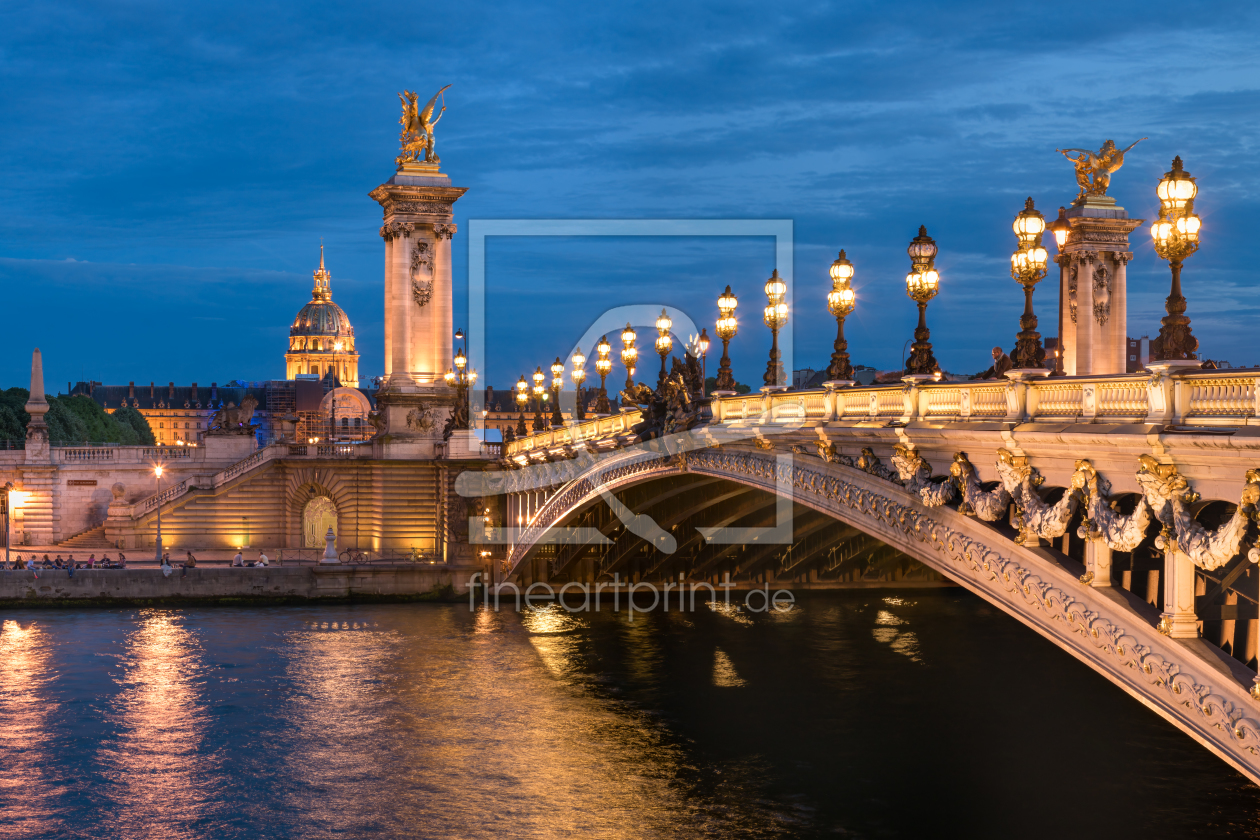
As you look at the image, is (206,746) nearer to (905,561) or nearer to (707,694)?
(707,694)

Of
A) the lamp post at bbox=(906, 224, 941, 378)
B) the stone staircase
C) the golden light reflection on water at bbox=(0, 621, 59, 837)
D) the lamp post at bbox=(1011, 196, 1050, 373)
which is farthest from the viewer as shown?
the stone staircase

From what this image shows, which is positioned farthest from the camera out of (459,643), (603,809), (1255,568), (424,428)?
(424,428)

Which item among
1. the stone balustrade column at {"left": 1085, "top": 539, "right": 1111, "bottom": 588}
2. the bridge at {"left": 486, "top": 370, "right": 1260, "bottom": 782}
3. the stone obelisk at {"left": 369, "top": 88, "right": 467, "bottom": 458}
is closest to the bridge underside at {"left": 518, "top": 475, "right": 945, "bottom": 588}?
the stone obelisk at {"left": 369, "top": 88, "right": 467, "bottom": 458}

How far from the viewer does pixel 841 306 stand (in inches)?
913

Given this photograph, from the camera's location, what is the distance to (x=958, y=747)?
29.6m

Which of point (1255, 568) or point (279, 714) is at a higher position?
point (1255, 568)

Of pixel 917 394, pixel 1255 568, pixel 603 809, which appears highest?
pixel 917 394

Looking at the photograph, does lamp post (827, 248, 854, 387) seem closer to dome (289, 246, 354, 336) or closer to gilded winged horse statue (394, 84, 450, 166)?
gilded winged horse statue (394, 84, 450, 166)

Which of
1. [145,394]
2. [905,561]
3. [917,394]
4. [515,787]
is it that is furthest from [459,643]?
[145,394]

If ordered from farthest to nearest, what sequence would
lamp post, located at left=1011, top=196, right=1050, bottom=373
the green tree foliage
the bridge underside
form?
the green tree foliage, the bridge underside, lamp post, located at left=1011, top=196, right=1050, bottom=373

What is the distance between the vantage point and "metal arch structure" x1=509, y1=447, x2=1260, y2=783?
1341cm

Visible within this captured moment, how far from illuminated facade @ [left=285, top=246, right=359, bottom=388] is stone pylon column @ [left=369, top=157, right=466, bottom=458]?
12697 cm

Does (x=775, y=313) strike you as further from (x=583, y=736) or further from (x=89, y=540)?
(x=89, y=540)

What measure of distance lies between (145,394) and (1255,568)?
189 meters
